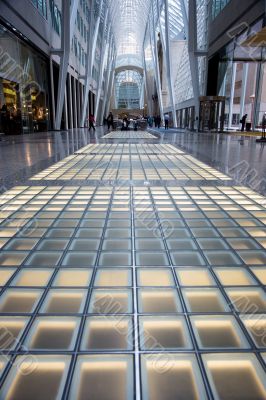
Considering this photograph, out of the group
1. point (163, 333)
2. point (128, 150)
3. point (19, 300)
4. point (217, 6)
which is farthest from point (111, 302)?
point (217, 6)

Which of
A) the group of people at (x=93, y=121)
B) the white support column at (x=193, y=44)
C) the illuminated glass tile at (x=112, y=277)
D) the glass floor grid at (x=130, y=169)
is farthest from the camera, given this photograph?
the group of people at (x=93, y=121)

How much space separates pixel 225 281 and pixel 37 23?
22613 mm

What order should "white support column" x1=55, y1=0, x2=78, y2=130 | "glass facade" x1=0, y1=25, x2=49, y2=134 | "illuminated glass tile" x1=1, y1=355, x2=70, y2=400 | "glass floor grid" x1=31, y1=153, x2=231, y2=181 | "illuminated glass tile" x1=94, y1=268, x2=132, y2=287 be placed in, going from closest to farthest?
"illuminated glass tile" x1=1, y1=355, x2=70, y2=400, "illuminated glass tile" x1=94, y1=268, x2=132, y2=287, "glass floor grid" x1=31, y1=153, x2=231, y2=181, "glass facade" x1=0, y1=25, x2=49, y2=134, "white support column" x1=55, y1=0, x2=78, y2=130

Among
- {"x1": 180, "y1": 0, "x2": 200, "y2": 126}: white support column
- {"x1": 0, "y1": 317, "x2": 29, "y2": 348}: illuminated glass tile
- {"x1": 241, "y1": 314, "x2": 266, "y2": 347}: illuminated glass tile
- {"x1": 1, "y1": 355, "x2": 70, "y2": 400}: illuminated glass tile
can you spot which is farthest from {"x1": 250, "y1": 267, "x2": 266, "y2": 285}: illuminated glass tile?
{"x1": 180, "y1": 0, "x2": 200, "y2": 126}: white support column

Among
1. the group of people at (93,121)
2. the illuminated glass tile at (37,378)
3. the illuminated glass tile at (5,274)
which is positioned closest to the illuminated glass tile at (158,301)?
the illuminated glass tile at (37,378)

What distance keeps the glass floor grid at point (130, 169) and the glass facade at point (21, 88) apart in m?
10.7

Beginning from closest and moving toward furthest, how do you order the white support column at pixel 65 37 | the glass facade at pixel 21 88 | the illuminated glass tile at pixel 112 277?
the illuminated glass tile at pixel 112 277 < the glass facade at pixel 21 88 < the white support column at pixel 65 37

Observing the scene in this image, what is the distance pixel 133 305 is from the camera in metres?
2.01

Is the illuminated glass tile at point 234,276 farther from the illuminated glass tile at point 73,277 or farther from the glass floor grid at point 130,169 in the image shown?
the glass floor grid at point 130,169

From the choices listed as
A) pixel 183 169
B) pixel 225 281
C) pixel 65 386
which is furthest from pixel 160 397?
pixel 183 169

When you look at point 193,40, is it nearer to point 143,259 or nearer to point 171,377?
point 143,259

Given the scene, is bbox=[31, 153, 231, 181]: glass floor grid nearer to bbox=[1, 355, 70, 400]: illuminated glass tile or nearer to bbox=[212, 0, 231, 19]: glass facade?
bbox=[1, 355, 70, 400]: illuminated glass tile

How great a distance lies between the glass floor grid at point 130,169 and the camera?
6.15 meters

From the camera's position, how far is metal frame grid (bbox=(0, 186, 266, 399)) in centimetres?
163
